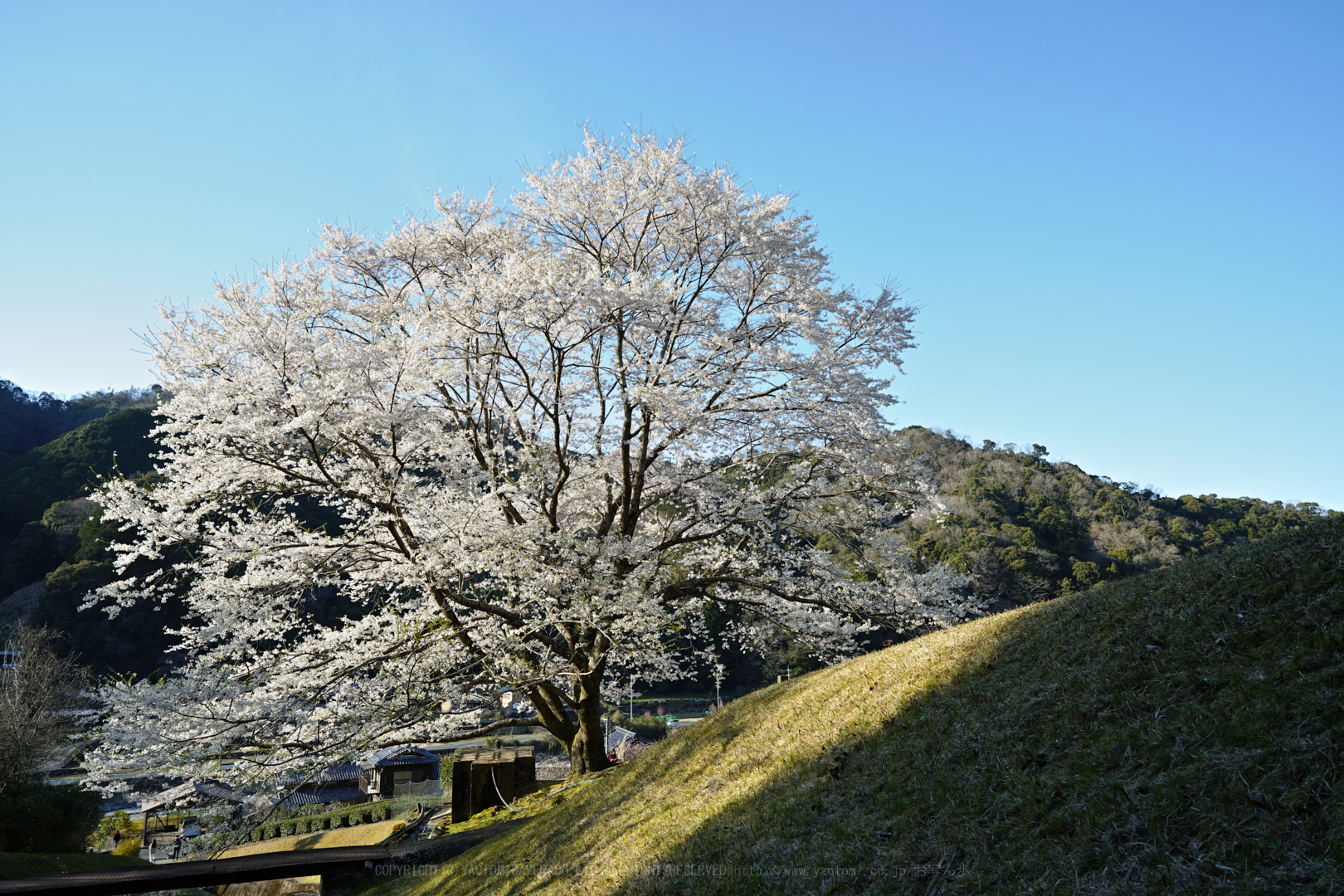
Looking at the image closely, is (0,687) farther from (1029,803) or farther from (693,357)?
(1029,803)

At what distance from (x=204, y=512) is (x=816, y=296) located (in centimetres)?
856

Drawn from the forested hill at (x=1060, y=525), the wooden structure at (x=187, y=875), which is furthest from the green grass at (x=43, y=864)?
the forested hill at (x=1060, y=525)

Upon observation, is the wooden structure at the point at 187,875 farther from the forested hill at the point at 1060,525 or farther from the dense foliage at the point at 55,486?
the dense foliage at the point at 55,486

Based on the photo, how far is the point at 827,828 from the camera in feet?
14.9

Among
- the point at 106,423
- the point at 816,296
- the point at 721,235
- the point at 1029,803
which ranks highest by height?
the point at 106,423

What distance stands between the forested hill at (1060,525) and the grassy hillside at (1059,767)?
919 inches

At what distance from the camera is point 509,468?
10.5 metres

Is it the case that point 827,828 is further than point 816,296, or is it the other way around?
point 816,296

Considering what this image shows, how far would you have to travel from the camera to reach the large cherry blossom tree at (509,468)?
8.65m

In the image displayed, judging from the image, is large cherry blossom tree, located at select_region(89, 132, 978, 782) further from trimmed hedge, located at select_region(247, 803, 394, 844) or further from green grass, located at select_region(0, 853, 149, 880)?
trimmed hedge, located at select_region(247, 803, 394, 844)

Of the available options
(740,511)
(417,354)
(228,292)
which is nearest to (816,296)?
(740,511)

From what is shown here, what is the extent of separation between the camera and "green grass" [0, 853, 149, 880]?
1064 cm

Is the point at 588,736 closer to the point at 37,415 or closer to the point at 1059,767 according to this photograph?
the point at 1059,767

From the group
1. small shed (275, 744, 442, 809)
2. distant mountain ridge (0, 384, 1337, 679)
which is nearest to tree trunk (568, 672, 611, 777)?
distant mountain ridge (0, 384, 1337, 679)
